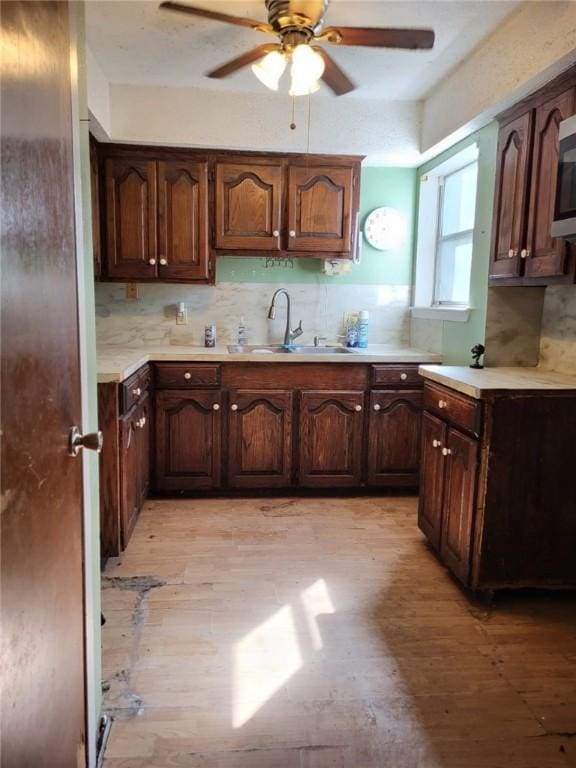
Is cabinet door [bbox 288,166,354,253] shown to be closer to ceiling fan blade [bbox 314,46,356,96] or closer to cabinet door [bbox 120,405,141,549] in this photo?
ceiling fan blade [bbox 314,46,356,96]

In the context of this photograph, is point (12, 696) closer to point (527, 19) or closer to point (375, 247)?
point (527, 19)

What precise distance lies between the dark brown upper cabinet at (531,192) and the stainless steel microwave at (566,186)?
180 mm

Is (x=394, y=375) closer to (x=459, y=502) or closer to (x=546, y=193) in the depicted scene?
(x=459, y=502)

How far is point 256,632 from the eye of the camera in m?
2.01

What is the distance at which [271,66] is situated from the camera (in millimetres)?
2096

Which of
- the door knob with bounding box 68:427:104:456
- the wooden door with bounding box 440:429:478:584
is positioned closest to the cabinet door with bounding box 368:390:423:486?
the wooden door with bounding box 440:429:478:584

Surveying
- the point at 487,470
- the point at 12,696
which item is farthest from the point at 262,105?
the point at 12,696

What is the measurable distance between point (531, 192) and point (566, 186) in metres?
0.45

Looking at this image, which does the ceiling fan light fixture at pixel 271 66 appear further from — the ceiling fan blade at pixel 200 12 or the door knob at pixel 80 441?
the door knob at pixel 80 441

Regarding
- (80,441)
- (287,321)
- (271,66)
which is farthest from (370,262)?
(80,441)

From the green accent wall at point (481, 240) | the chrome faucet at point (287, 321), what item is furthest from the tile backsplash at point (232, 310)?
the green accent wall at point (481, 240)

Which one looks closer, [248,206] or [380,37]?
[380,37]

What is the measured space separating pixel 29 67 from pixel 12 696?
36.8 inches

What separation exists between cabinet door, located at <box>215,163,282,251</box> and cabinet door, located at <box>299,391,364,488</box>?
1.03 meters
